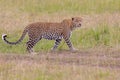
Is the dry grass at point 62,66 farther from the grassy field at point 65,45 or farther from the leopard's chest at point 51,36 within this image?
the leopard's chest at point 51,36

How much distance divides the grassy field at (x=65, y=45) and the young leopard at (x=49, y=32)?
10.8 inches

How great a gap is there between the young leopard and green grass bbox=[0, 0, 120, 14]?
446 centimetres

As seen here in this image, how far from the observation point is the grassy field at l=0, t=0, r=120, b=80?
414 inches

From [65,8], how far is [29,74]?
9086mm

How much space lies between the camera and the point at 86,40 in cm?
1498

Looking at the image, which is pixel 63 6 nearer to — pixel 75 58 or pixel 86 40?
pixel 86 40

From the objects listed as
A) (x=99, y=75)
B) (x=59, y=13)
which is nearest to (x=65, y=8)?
(x=59, y=13)

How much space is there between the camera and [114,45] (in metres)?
14.3

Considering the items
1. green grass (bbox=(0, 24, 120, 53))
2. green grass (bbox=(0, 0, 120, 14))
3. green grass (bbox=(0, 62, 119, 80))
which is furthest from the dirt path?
green grass (bbox=(0, 0, 120, 14))

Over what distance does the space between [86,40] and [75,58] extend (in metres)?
2.49

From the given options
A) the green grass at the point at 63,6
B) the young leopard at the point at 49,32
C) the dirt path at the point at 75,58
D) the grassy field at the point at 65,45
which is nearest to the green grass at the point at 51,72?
the grassy field at the point at 65,45

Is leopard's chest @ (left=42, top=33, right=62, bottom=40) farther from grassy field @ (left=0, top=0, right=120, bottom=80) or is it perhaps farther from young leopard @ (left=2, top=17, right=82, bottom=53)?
grassy field @ (left=0, top=0, right=120, bottom=80)

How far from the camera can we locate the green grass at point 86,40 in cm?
1431

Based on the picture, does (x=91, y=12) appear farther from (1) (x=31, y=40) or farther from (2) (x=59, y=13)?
(1) (x=31, y=40)
